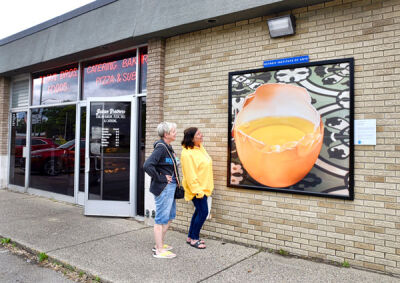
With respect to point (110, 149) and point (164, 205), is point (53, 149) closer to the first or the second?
point (110, 149)

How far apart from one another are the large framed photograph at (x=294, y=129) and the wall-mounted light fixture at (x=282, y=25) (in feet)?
1.57

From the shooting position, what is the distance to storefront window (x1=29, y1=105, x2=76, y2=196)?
7.91 metres

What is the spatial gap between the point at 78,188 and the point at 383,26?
6.63 m

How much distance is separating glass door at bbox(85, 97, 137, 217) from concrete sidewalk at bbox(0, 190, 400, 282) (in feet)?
1.20

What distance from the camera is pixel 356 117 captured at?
402cm

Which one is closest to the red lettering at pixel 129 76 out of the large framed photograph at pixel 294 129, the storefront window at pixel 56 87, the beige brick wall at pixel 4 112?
the storefront window at pixel 56 87

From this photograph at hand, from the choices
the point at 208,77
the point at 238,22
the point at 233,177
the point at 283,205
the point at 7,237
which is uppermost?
the point at 238,22

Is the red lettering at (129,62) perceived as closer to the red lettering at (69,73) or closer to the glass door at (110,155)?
the glass door at (110,155)

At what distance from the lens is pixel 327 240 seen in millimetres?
4180

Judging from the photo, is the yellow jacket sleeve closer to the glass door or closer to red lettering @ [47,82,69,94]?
the glass door

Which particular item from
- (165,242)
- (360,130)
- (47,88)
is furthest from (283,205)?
(47,88)

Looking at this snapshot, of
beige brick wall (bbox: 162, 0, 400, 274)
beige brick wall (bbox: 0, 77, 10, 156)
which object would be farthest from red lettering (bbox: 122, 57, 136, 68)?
beige brick wall (bbox: 0, 77, 10, 156)

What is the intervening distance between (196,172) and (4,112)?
7926 millimetres

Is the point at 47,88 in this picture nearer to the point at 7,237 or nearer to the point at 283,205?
the point at 7,237
